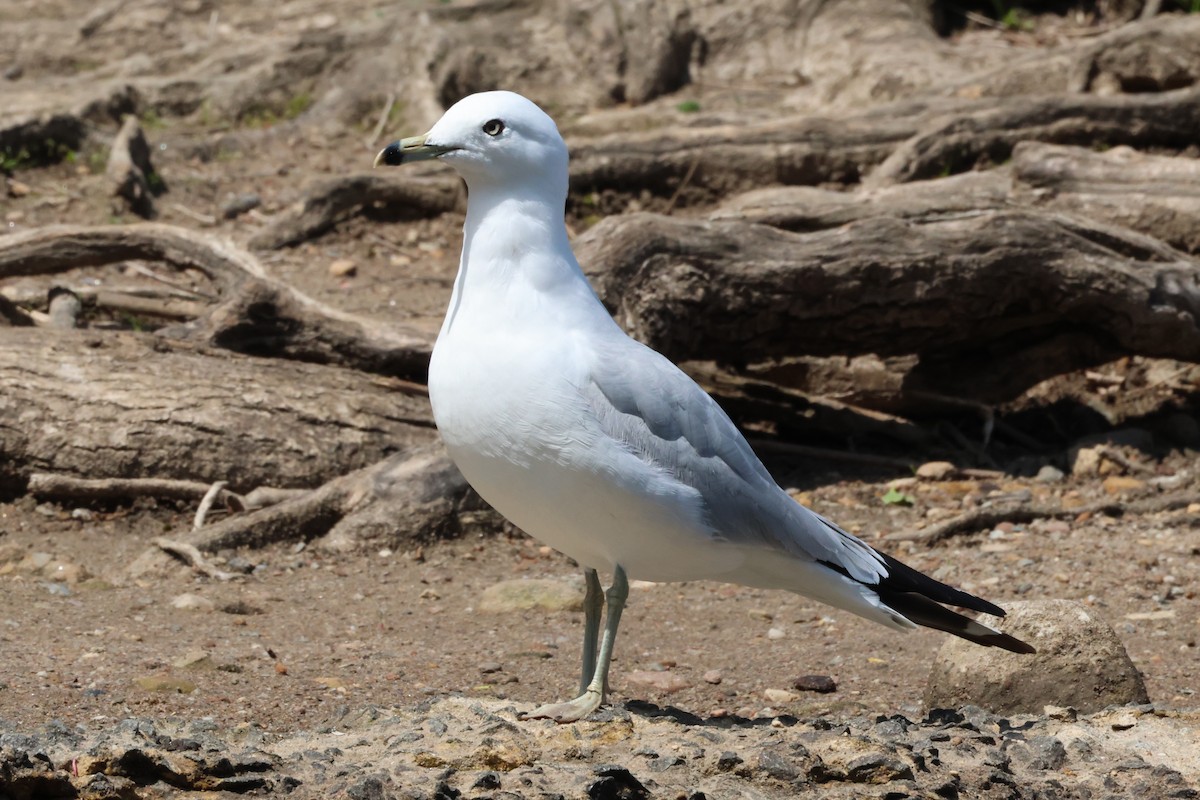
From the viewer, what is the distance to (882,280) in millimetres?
6227

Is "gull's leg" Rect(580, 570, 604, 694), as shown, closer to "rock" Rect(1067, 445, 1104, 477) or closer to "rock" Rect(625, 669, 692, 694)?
"rock" Rect(625, 669, 692, 694)

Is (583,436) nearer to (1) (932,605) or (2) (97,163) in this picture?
(1) (932,605)

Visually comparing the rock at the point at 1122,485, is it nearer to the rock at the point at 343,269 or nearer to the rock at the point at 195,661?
the rock at the point at 195,661

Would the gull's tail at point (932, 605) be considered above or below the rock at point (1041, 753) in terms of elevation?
above

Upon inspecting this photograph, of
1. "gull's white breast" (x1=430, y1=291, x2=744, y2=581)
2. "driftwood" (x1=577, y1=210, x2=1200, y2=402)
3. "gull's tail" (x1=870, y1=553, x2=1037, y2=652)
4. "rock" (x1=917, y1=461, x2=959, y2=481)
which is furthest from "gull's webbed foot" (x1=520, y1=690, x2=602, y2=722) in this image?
"rock" (x1=917, y1=461, x2=959, y2=481)

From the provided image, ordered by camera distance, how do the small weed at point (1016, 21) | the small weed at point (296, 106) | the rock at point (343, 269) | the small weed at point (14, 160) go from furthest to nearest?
the small weed at point (1016, 21), the small weed at point (296, 106), the small weed at point (14, 160), the rock at point (343, 269)

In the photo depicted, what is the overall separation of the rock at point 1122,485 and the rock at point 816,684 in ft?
7.31

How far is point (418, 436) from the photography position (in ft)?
19.4

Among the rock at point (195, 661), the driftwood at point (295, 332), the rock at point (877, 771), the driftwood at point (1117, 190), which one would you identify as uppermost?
the driftwood at point (1117, 190)

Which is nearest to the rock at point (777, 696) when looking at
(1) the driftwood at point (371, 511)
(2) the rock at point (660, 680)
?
(2) the rock at point (660, 680)

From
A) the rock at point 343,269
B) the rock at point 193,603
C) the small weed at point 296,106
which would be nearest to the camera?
the rock at point 193,603

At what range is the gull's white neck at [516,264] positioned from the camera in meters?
3.40

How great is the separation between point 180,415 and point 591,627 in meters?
2.60

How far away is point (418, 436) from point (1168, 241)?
3.86m
